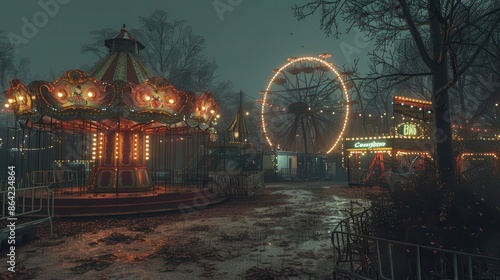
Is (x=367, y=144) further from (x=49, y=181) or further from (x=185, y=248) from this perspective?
(x=49, y=181)

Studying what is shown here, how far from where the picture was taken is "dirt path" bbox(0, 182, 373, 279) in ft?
17.0

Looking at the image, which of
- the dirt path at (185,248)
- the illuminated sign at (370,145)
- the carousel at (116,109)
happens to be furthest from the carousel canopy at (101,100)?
the illuminated sign at (370,145)

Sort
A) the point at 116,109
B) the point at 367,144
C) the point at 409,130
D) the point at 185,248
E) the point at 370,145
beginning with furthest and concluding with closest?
1. the point at 367,144
2. the point at 370,145
3. the point at 409,130
4. the point at 116,109
5. the point at 185,248

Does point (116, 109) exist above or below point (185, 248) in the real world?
above

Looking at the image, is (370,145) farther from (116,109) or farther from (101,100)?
(101,100)

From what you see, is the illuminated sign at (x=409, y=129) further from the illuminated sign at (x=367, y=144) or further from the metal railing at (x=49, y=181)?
the metal railing at (x=49, y=181)

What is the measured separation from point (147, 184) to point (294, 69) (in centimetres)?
2102

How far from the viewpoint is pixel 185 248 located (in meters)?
6.67

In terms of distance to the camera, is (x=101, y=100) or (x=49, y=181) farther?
(x=49, y=181)

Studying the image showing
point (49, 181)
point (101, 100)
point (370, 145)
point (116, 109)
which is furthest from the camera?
point (370, 145)

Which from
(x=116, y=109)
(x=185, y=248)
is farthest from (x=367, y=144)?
(x=185, y=248)

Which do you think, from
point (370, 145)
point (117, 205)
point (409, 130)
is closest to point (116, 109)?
point (117, 205)

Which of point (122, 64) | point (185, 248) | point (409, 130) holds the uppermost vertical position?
point (122, 64)

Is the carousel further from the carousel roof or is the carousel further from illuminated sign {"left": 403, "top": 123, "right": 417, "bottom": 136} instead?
illuminated sign {"left": 403, "top": 123, "right": 417, "bottom": 136}
